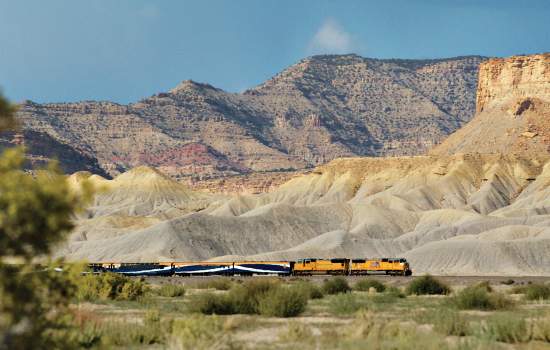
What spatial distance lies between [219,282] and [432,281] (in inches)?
462

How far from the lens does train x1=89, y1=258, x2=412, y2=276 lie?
73.3 m

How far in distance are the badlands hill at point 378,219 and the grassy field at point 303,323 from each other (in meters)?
39.3

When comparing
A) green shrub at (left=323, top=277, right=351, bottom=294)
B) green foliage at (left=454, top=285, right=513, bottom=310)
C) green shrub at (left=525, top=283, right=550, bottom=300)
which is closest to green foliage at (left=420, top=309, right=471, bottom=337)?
green foliage at (left=454, top=285, right=513, bottom=310)

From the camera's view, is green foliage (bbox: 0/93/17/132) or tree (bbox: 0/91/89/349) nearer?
tree (bbox: 0/91/89/349)

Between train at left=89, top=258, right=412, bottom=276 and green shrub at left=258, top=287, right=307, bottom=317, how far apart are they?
4690 cm

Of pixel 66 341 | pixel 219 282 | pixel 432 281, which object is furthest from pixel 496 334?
pixel 219 282

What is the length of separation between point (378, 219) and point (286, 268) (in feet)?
167

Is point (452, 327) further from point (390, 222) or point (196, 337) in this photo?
point (390, 222)

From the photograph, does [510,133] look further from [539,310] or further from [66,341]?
[66,341]

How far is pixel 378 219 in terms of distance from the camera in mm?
122375

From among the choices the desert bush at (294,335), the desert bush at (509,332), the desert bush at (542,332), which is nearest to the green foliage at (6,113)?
the desert bush at (294,335)

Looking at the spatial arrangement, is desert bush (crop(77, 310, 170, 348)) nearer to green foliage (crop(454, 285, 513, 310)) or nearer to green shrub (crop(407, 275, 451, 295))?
green foliage (crop(454, 285, 513, 310))

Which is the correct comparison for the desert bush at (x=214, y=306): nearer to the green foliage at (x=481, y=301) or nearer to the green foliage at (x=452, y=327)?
the green foliage at (x=481, y=301)

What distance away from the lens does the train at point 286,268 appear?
73.3 meters
